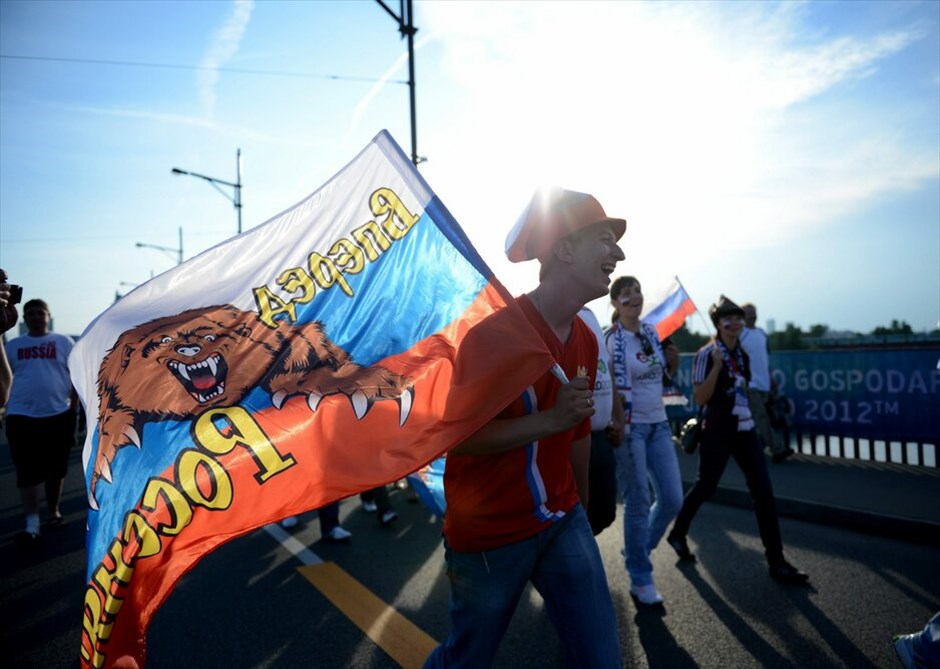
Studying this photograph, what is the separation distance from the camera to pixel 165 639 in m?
3.90

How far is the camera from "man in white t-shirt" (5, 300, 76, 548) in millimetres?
6223

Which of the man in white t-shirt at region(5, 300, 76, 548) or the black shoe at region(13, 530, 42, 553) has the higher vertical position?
the man in white t-shirt at region(5, 300, 76, 548)

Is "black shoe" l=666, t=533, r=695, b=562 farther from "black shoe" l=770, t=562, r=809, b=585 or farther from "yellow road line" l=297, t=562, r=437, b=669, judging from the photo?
"yellow road line" l=297, t=562, r=437, b=669

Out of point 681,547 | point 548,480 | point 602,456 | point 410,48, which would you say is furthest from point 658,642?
point 410,48

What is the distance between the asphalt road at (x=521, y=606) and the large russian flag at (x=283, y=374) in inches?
68.7

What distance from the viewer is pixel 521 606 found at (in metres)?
4.25

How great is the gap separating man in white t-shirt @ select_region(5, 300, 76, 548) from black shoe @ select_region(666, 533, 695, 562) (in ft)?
19.3

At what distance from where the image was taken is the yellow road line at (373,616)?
11.9 feet

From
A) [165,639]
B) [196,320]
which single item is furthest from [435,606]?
[196,320]

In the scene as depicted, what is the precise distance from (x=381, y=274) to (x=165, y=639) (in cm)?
283

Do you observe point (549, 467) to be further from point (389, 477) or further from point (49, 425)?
point (49, 425)

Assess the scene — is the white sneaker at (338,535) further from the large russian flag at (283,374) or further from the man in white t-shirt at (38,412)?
the large russian flag at (283,374)

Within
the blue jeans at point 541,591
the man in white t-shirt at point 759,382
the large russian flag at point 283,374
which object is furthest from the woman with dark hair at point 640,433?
the man in white t-shirt at point 759,382

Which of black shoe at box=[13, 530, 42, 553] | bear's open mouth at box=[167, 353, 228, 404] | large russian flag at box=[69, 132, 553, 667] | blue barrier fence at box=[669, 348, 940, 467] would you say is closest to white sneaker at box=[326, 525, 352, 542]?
black shoe at box=[13, 530, 42, 553]
